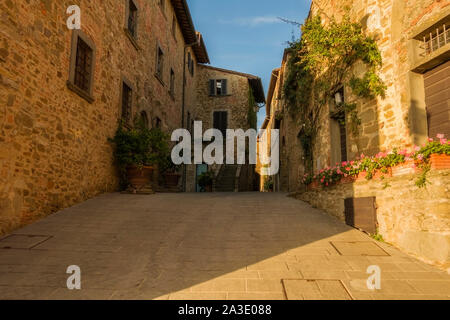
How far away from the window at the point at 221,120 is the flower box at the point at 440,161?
1692cm

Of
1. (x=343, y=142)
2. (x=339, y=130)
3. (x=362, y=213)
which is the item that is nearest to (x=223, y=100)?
(x=339, y=130)

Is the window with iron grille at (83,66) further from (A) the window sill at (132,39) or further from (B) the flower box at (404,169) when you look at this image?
(B) the flower box at (404,169)

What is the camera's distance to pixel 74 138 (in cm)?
679

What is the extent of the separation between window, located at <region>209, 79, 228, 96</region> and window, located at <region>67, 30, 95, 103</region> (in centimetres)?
1397

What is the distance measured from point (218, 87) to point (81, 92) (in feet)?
49.5

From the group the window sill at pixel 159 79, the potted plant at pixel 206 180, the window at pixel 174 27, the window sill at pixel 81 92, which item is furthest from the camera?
the potted plant at pixel 206 180

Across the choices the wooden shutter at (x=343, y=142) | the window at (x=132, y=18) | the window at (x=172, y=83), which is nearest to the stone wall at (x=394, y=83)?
the wooden shutter at (x=343, y=142)

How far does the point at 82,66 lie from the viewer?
24.3 ft

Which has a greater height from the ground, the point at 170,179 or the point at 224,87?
the point at 224,87

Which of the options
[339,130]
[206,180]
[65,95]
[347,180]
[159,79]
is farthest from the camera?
[206,180]

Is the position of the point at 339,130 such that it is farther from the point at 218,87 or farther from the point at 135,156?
the point at 218,87

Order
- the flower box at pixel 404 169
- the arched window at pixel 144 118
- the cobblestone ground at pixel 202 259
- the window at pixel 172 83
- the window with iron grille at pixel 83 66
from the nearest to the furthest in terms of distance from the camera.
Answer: the cobblestone ground at pixel 202 259
the flower box at pixel 404 169
the window with iron grille at pixel 83 66
the arched window at pixel 144 118
the window at pixel 172 83

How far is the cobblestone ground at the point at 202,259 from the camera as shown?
126 inches

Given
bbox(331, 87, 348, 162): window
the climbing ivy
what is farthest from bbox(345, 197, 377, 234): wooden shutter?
bbox(331, 87, 348, 162): window
